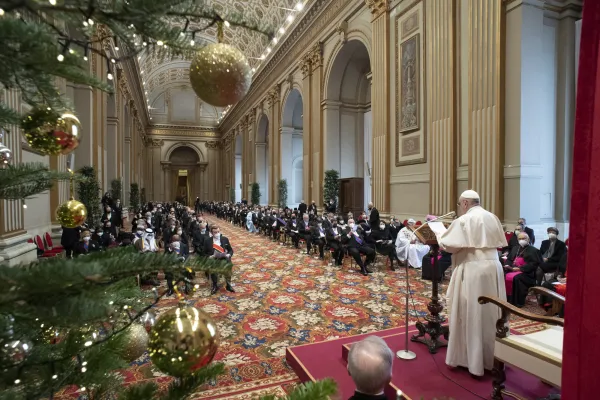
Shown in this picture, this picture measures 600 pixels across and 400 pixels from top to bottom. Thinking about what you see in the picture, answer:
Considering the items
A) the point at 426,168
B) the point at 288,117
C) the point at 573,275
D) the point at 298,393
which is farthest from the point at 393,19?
the point at 298,393

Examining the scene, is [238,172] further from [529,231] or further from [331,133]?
[529,231]

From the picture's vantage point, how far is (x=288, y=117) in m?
20.1

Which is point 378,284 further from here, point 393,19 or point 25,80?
point 393,19

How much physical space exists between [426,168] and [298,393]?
9841 millimetres

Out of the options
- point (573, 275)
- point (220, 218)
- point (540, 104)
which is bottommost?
point (220, 218)

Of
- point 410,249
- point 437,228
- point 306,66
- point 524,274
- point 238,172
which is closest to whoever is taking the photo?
point 437,228

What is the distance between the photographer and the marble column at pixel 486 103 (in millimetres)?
7695

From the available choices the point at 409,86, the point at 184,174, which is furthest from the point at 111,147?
the point at 184,174

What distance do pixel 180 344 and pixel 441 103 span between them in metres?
9.53

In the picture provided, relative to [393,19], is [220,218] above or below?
below

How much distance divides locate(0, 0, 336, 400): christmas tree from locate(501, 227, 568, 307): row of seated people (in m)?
5.51

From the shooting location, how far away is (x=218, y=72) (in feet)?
3.85

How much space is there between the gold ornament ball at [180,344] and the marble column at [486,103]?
321 inches

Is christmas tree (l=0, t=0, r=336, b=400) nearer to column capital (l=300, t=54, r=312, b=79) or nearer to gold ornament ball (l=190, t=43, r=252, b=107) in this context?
gold ornament ball (l=190, t=43, r=252, b=107)
